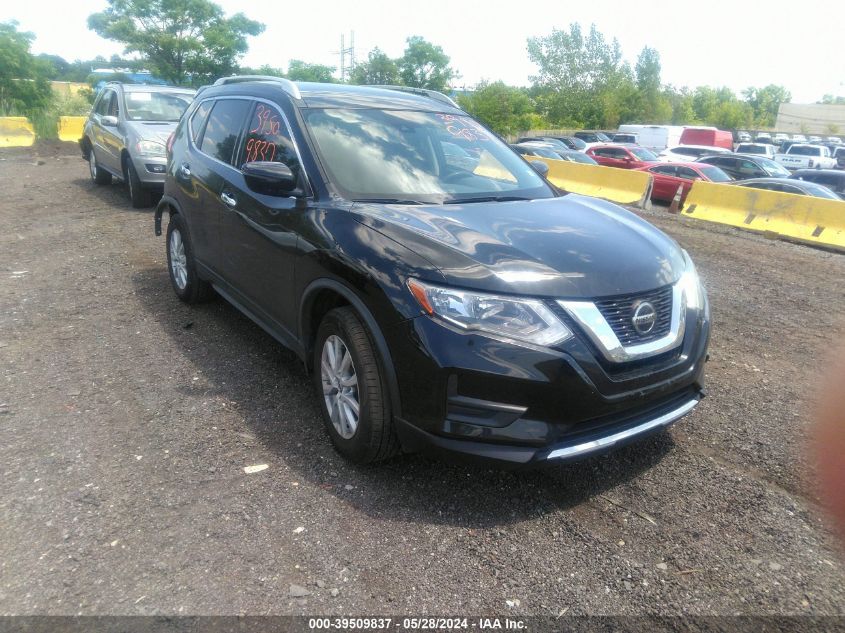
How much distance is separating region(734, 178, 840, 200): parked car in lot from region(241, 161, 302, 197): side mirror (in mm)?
12157

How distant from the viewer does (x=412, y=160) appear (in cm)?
394

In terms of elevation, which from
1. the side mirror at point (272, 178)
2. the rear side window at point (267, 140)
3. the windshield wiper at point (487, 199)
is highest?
the rear side window at point (267, 140)

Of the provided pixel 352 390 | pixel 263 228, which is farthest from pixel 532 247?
pixel 263 228

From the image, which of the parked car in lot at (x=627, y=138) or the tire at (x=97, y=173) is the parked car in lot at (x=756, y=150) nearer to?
the parked car in lot at (x=627, y=138)

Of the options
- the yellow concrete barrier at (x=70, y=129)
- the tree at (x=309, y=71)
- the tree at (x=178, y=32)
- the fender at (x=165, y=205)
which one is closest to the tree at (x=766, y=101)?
the tree at (x=309, y=71)

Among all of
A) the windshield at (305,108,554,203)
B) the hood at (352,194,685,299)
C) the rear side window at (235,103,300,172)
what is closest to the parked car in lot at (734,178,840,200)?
the windshield at (305,108,554,203)

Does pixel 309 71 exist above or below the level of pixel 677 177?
above

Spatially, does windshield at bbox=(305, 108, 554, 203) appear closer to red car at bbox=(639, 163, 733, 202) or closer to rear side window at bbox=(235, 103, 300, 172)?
rear side window at bbox=(235, 103, 300, 172)

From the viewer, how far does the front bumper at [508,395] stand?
269cm

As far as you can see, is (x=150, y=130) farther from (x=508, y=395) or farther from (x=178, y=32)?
(x=178, y=32)

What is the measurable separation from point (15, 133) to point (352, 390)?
23053 millimetres

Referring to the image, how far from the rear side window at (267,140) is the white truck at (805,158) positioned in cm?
3333

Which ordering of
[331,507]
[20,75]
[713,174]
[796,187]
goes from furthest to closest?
[20,75], [713,174], [796,187], [331,507]

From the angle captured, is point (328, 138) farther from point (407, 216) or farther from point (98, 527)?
point (98, 527)
